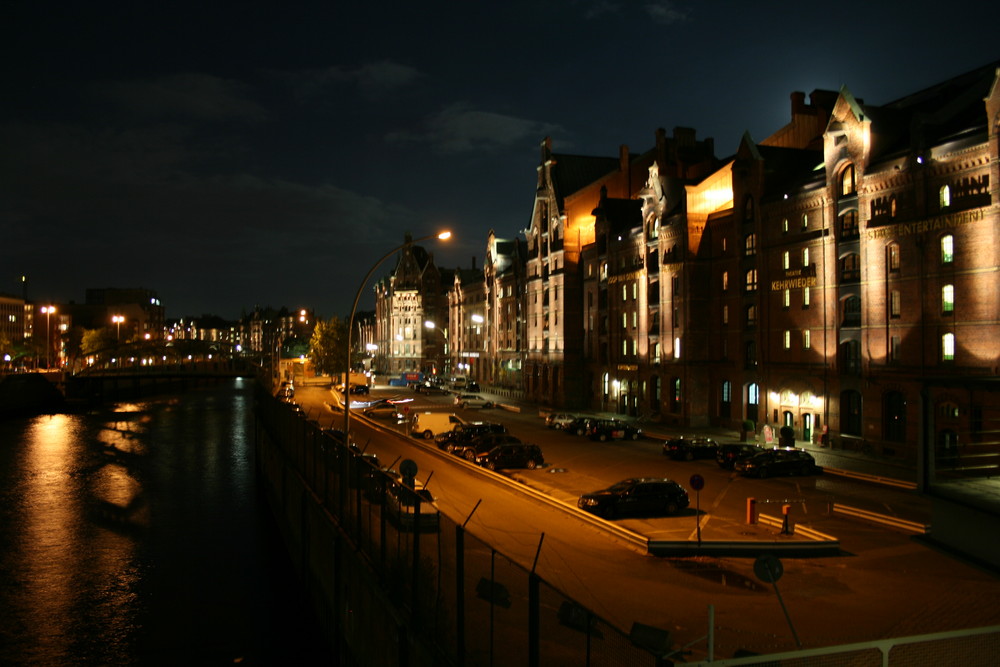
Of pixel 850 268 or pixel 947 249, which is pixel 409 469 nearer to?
pixel 947 249

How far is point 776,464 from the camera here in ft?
122

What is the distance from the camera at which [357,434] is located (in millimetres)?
56562

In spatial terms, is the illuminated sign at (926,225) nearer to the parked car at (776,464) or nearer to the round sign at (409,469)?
the parked car at (776,464)

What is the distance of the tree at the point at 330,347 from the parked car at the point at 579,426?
95738 mm

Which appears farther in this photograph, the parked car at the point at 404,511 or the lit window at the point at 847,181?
the lit window at the point at 847,181

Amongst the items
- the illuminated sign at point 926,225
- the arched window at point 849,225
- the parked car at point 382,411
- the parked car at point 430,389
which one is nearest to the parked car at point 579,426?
the parked car at point 382,411

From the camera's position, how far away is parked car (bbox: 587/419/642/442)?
171 feet

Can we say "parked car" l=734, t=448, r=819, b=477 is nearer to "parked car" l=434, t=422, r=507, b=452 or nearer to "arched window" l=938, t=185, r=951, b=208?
"arched window" l=938, t=185, r=951, b=208

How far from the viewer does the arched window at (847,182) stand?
44156mm

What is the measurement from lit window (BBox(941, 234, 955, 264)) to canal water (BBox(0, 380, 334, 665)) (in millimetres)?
34789

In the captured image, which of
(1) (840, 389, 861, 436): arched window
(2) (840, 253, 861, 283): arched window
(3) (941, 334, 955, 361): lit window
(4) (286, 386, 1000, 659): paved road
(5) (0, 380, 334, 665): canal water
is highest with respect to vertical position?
(2) (840, 253, 861, 283): arched window

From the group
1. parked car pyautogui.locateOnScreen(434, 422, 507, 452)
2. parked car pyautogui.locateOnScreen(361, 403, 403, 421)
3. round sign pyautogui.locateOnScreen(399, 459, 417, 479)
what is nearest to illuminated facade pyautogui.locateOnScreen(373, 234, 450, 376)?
parked car pyautogui.locateOnScreen(361, 403, 403, 421)

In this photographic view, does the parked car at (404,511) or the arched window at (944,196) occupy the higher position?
the arched window at (944,196)

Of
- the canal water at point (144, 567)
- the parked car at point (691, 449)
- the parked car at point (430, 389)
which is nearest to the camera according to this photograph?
the canal water at point (144, 567)
